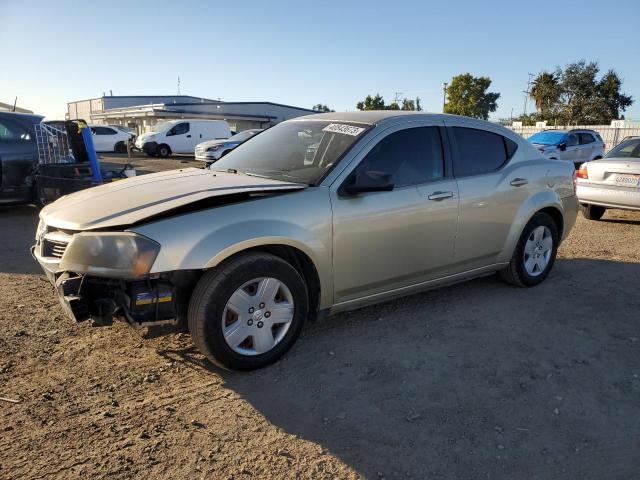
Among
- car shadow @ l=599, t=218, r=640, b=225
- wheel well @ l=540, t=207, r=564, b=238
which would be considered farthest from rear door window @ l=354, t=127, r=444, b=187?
car shadow @ l=599, t=218, r=640, b=225

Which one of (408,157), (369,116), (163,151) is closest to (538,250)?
(408,157)

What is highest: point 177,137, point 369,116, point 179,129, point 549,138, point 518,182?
point 179,129

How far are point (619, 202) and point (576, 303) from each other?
434 cm

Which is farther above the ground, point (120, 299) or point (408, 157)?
point (408, 157)

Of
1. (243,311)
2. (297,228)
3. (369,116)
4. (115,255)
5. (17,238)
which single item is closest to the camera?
(115,255)

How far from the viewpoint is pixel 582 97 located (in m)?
47.4

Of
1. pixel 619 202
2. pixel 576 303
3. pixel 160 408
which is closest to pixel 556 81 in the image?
pixel 619 202

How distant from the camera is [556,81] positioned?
160 feet

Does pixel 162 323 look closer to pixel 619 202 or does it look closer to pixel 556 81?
pixel 619 202

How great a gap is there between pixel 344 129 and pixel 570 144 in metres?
15.3

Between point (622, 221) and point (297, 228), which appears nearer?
point (297, 228)

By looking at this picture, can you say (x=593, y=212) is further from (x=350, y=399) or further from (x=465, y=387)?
(x=350, y=399)

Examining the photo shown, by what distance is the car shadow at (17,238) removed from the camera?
561 cm

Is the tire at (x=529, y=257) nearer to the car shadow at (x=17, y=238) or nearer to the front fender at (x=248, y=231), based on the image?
the front fender at (x=248, y=231)
